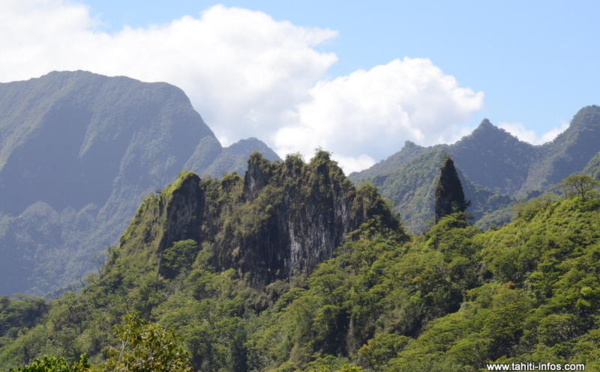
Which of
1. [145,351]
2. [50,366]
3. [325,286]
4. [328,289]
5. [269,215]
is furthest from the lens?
[269,215]

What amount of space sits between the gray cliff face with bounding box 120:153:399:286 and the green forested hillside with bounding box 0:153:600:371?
0.20m

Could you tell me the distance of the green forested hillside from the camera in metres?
53.5

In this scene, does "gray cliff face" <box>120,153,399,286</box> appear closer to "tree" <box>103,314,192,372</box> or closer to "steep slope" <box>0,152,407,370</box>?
"steep slope" <box>0,152,407,370</box>

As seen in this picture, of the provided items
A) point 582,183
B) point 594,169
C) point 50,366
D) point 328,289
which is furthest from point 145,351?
point 594,169

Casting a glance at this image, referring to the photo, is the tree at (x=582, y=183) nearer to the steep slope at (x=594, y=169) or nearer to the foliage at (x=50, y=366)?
the foliage at (x=50, y=366)

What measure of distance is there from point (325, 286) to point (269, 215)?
20593 millimetres

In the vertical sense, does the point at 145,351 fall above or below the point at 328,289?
below

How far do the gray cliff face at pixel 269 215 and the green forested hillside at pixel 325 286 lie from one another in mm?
198

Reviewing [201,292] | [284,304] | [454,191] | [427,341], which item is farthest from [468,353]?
[201,292]

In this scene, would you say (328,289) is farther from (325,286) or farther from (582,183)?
(582,183)

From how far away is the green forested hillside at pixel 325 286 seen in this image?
5350 centimetres

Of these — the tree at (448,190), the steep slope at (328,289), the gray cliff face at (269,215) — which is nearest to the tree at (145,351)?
the steep slope at (328,289)

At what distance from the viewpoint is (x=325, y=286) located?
76875 mm

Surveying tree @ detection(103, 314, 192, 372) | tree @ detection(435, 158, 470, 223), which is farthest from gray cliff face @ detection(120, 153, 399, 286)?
tree @ detection(103, 314, 192, 372)
